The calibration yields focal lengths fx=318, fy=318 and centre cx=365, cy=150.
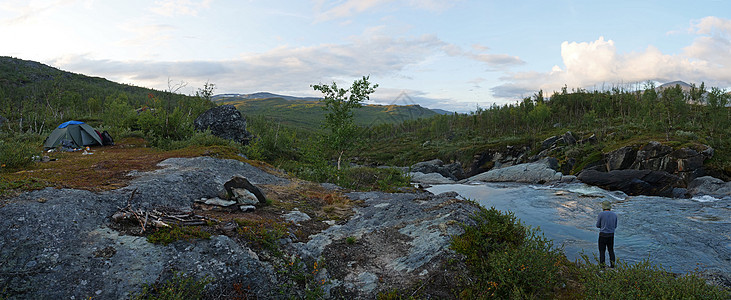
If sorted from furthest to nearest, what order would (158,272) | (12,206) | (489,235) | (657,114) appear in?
(657,114), (489,235), (12,206), (158,272)

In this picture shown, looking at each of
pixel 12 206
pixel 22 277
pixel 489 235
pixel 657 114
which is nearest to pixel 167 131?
pixel 12 206

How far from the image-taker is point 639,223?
20.3 metres

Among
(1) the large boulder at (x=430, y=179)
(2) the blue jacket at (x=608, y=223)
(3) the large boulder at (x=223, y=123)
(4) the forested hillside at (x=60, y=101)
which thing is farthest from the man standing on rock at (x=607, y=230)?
(1) the large boulder at (x=430, y=179)

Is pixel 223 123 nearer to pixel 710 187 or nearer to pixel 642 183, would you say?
pixel 642 183

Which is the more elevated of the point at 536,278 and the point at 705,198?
the point at 536,278

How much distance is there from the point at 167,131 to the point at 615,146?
183 feet

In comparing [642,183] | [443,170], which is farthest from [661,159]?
[443,170]

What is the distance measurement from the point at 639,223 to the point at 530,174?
900 inches

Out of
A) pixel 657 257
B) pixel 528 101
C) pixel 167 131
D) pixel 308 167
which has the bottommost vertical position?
pixel 657 257

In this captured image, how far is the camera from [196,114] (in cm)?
3894

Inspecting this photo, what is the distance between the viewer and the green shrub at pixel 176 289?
5.30 m

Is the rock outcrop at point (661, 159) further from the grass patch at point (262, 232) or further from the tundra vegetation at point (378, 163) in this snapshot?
the grass patch at point (262, 232)

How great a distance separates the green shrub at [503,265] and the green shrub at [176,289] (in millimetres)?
4916

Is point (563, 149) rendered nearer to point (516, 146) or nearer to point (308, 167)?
point (516, 146)
